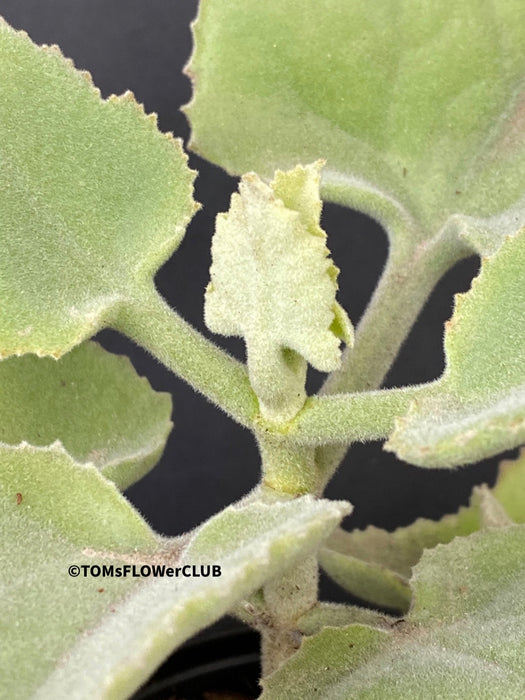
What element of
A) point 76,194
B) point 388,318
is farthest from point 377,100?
point 76,194

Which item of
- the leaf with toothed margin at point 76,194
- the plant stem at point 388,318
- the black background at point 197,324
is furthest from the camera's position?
the black background at point 197,324

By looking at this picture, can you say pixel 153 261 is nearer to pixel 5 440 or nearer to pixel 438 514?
pixel 5 440

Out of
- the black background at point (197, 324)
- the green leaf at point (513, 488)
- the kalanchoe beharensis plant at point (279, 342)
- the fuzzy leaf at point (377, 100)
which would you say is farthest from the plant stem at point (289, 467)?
the black background at point (197, 324)

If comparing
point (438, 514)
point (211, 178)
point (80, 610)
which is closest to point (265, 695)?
point (80, 610)

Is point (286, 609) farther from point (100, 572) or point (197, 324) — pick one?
point (197, 324)

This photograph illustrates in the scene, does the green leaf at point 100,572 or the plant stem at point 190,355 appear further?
the plant stem at point 190,355

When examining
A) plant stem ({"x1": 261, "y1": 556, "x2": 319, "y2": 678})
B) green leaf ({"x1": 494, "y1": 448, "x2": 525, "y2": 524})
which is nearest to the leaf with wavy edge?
green leaf ({"x1": 494, "y1": 448, "x2": 525, "y2": 524})

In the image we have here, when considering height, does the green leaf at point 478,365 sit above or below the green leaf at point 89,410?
above

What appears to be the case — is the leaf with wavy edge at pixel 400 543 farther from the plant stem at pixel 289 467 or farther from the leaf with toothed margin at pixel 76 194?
the leaf with toothed margin at pixel 76 194

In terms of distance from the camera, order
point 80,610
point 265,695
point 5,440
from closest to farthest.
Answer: point 80,610, point 265,695, point 5,440
